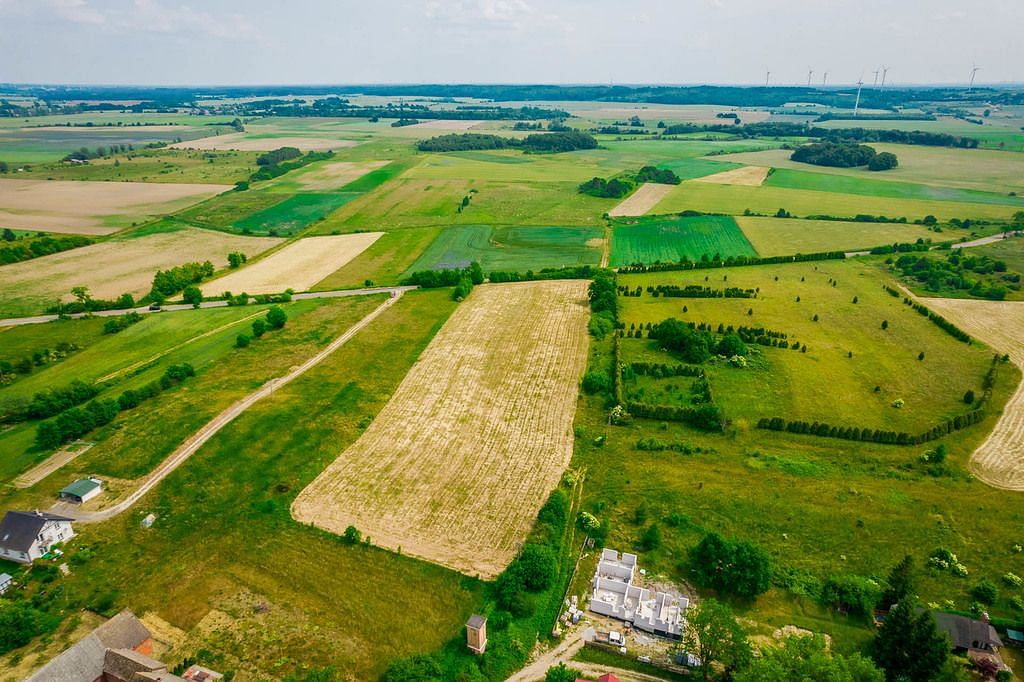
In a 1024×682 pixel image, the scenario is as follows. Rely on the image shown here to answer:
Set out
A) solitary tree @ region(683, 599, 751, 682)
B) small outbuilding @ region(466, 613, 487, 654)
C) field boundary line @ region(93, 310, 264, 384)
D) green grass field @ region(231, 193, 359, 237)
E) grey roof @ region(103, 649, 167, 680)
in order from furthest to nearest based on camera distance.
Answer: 1. green grass field @ region(231, 193, 359, 237)
2. field boundary line @ region(93, 310, 264, 384)
3. small outbuilding @ region(466, 613, 487, 654)
4. grey roof @ region(103, 649, 167, 680)
5. solitary tree @ region(683, 599, 751, 682)

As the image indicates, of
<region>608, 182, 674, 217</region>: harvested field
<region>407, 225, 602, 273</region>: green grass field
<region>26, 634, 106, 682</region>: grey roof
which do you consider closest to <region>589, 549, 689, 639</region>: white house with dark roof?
<region>26, 634, 106, 682</region>: grey roof

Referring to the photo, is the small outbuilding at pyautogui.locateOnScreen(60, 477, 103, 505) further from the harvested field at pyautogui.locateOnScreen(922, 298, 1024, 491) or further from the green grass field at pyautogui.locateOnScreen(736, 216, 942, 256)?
the green grass field at pyautogui.locateOnScreen(736, 216, 942, 256)

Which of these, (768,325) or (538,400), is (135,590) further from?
(768,325)

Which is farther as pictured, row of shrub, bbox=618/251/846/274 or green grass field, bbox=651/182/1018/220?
green grass field, bbox=651/182/1018/220

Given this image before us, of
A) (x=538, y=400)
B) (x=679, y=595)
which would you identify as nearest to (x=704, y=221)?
(x=538, y=400)

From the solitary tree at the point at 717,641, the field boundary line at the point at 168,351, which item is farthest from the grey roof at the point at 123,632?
the field boundary line at the point at 168,351
